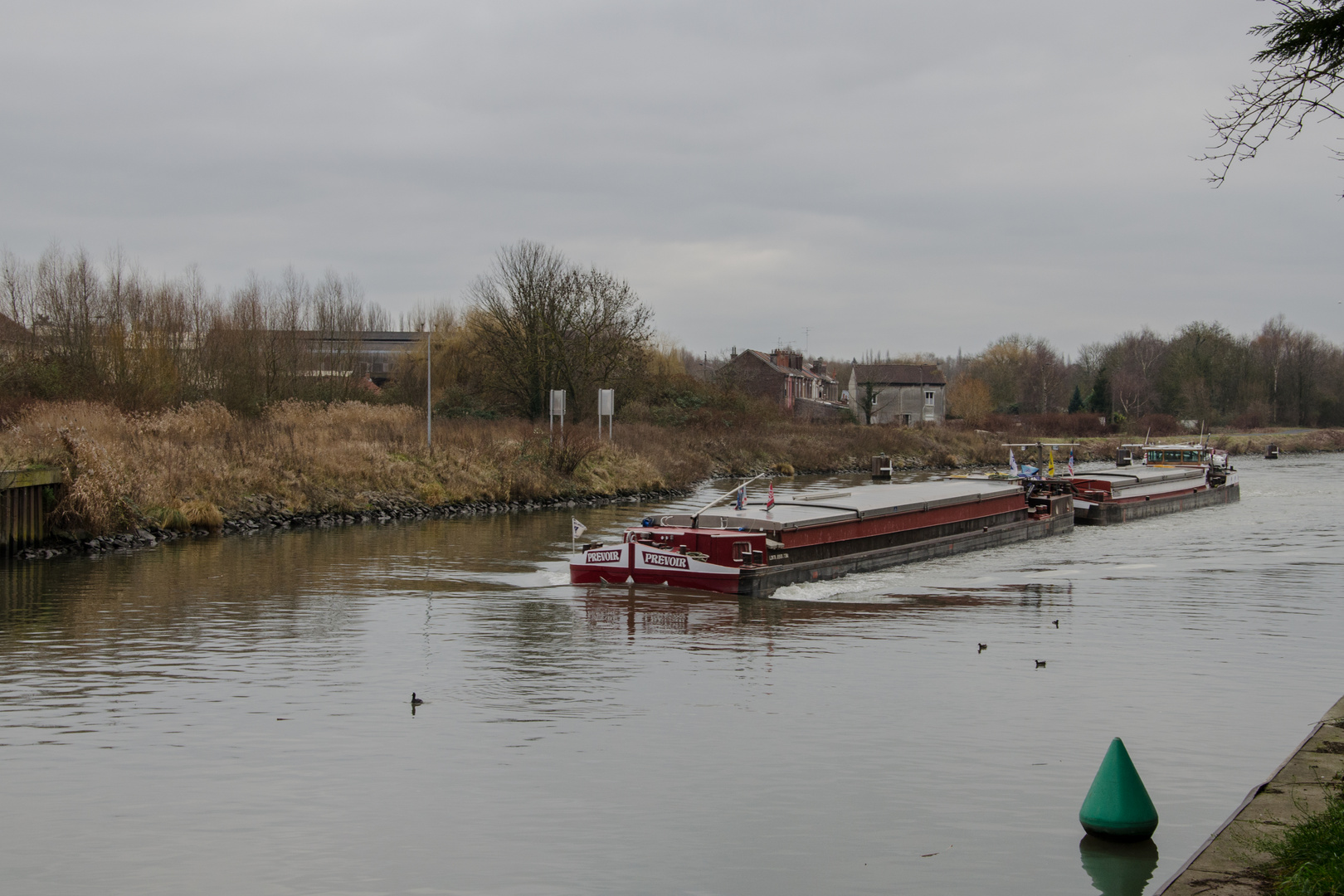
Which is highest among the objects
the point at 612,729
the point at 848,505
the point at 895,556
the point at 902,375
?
the point at 902,375

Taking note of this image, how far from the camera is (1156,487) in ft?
145

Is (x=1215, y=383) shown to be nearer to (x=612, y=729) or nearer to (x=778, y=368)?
(x=778, y=368)

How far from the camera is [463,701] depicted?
12.3 meters

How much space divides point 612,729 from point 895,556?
629 inches

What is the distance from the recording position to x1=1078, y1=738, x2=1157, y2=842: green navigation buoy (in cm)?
777

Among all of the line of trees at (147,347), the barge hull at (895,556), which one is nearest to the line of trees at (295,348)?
the line of trees at (147,347)

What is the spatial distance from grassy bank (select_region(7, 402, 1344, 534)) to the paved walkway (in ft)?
77.9

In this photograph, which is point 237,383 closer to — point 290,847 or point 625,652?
point 625,652

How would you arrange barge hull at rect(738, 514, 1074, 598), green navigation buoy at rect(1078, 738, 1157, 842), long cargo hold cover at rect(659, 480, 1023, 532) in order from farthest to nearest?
long cargo hold cover at rect(659, 480, 1023, 532)
barge hull at rect(738, 514, 1074, 598)
green navigation buoy at rect(1078, 738, 1157, 842)

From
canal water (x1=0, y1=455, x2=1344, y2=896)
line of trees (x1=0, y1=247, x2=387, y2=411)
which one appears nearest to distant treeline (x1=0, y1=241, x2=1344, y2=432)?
line of trees (x1=0, y1=247, x2=387, y2=411)

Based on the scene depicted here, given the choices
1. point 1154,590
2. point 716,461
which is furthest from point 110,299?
point 1154,590

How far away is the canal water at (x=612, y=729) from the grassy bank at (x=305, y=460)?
176 inches

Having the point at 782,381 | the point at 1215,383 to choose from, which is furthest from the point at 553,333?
the point at 1215,383

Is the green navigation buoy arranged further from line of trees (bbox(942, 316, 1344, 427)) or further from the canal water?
line of trees (bbox(942, 316, 1344, 427))
